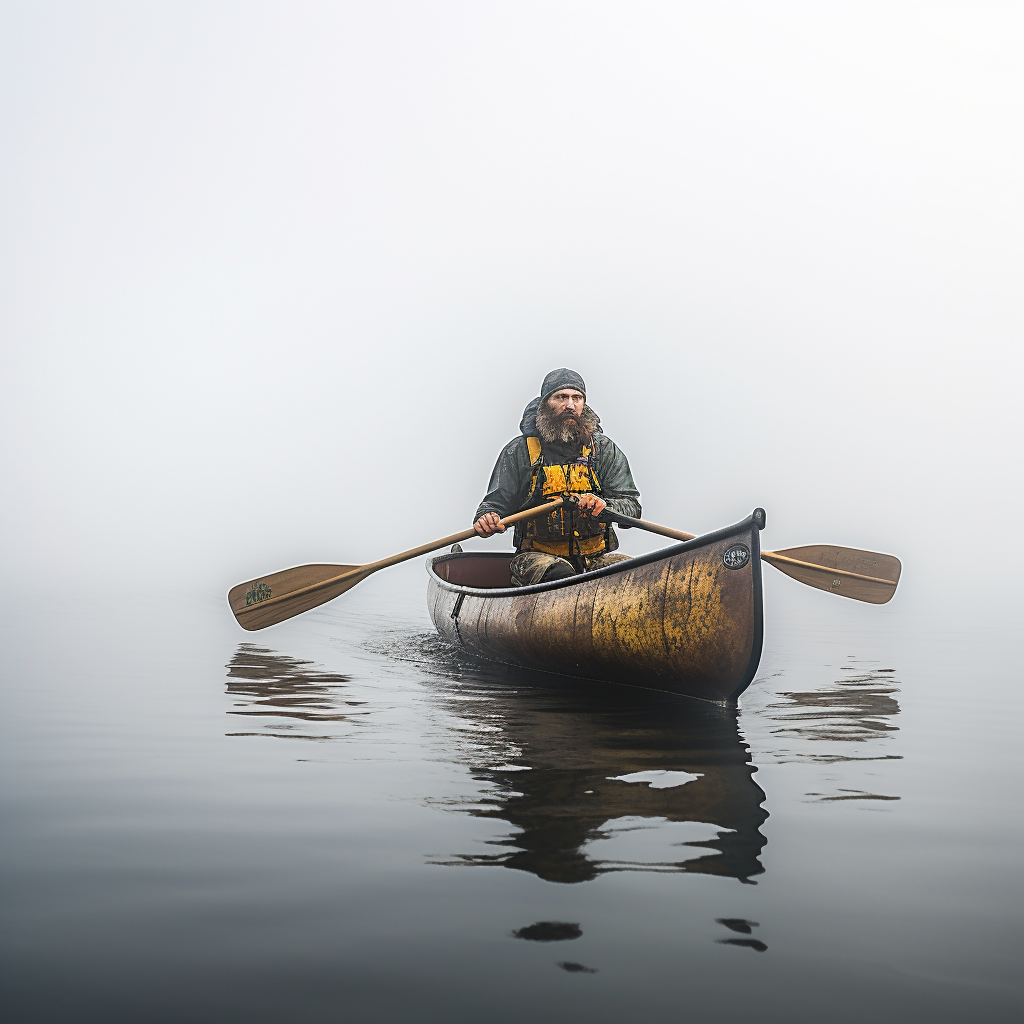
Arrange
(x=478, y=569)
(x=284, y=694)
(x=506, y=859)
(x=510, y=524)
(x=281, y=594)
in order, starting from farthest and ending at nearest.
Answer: (x=478, y=569)
(x=281, y=594)
(x=510, y=524)
(x=284, y=694)
(x=506, y=859)

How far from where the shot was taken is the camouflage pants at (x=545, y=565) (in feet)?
20.2

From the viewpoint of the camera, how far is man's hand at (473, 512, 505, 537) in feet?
19.5

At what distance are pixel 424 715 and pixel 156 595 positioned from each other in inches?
468

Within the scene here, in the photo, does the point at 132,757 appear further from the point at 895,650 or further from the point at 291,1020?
the point at 895,650

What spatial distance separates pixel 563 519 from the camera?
6379mm

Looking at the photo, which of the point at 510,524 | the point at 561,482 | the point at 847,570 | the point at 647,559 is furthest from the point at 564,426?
the point at 647,559

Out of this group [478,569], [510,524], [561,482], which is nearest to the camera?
[510,524]

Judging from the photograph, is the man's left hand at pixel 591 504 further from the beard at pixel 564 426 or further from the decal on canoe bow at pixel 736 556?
the decal on canoe bow at pixel 736 556

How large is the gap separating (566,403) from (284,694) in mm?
3080

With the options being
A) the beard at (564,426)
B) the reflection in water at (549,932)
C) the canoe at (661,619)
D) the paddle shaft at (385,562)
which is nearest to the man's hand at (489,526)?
the paddle shaft at (385,562)

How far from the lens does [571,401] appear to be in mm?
6641

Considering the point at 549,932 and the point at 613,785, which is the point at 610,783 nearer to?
the point at 613,785

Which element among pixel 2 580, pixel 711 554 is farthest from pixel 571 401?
pixel 2 580

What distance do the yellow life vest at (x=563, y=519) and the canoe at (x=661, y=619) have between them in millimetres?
968
